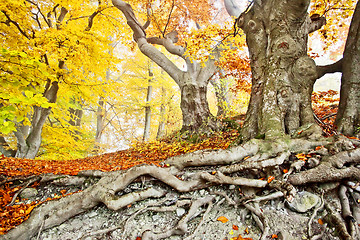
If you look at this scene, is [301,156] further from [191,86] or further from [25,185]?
[191,86]

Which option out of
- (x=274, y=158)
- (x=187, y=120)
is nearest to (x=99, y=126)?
(x=187, y=120)

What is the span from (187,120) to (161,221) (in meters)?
4.69

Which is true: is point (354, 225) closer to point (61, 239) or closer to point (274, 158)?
point (274, 158)

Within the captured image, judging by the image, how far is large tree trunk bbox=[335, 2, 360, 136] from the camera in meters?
3.31

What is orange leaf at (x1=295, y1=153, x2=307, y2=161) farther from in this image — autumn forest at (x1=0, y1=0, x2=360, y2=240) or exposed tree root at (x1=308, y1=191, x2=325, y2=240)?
exposed tree root at (x1=308, y1=191, x2=325, y2=240)

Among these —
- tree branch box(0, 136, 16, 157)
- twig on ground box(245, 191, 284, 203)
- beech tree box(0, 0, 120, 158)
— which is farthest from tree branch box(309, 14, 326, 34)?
tree branch box(0, 136, 16, 157)

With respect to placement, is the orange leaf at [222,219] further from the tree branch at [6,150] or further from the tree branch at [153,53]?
the tree branch at [6,150]

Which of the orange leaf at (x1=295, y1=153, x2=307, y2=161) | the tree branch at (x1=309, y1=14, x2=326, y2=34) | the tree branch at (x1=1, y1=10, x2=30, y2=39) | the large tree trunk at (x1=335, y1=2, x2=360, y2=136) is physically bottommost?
the orange leaf at (x1=295, y1=153, x2=307, y2=161)

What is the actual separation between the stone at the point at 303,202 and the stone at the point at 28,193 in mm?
3732

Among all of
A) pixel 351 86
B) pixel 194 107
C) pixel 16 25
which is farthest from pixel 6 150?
pixel 351 86

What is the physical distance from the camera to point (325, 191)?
88.8 inches

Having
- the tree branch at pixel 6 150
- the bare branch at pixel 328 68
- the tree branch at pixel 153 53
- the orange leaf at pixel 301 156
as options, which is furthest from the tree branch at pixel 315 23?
the tree branch at pixel 6 150

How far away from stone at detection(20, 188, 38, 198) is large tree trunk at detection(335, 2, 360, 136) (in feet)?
17.8

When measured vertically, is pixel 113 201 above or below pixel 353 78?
below
